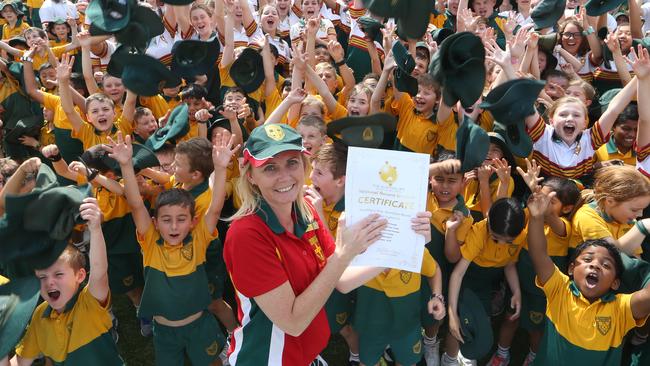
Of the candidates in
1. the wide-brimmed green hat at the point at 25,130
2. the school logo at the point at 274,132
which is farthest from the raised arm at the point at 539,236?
the wide-brimmed green hat at the point at 25,130

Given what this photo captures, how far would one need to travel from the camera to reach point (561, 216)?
131 inches

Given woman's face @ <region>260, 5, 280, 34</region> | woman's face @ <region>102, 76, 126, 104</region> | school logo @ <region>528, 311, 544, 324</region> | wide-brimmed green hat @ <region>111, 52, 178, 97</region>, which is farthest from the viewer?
woman's face @ <region>260, 5, 280, 34</region>

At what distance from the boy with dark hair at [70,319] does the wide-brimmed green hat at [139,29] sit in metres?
1.08

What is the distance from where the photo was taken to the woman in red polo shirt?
178cm

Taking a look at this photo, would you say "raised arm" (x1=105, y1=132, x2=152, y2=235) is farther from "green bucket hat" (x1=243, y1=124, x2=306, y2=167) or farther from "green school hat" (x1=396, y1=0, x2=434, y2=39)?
"green school hat" (x1=396, y1=0, x2=434, y2=39)

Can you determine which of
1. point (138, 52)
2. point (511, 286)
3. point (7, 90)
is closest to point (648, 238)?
point (511, 286)

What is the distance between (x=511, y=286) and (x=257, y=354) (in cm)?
209

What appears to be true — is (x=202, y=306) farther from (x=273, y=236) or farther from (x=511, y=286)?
(x=511, y=286)

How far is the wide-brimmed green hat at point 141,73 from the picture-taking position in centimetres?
256

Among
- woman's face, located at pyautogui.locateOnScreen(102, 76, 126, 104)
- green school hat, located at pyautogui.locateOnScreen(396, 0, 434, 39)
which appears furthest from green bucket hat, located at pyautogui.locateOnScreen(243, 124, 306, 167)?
woman's face, located at pyautogui.locateOnScreen(102, 76, 126, 104)

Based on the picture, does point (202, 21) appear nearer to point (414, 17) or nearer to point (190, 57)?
point (190, 57)

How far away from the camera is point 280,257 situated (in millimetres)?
1868

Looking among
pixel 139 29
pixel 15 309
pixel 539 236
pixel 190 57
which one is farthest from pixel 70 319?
pixel 539 236

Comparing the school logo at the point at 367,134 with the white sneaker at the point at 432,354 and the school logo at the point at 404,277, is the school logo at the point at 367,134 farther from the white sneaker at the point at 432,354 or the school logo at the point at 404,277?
the white sneaker at the point at 432,354
